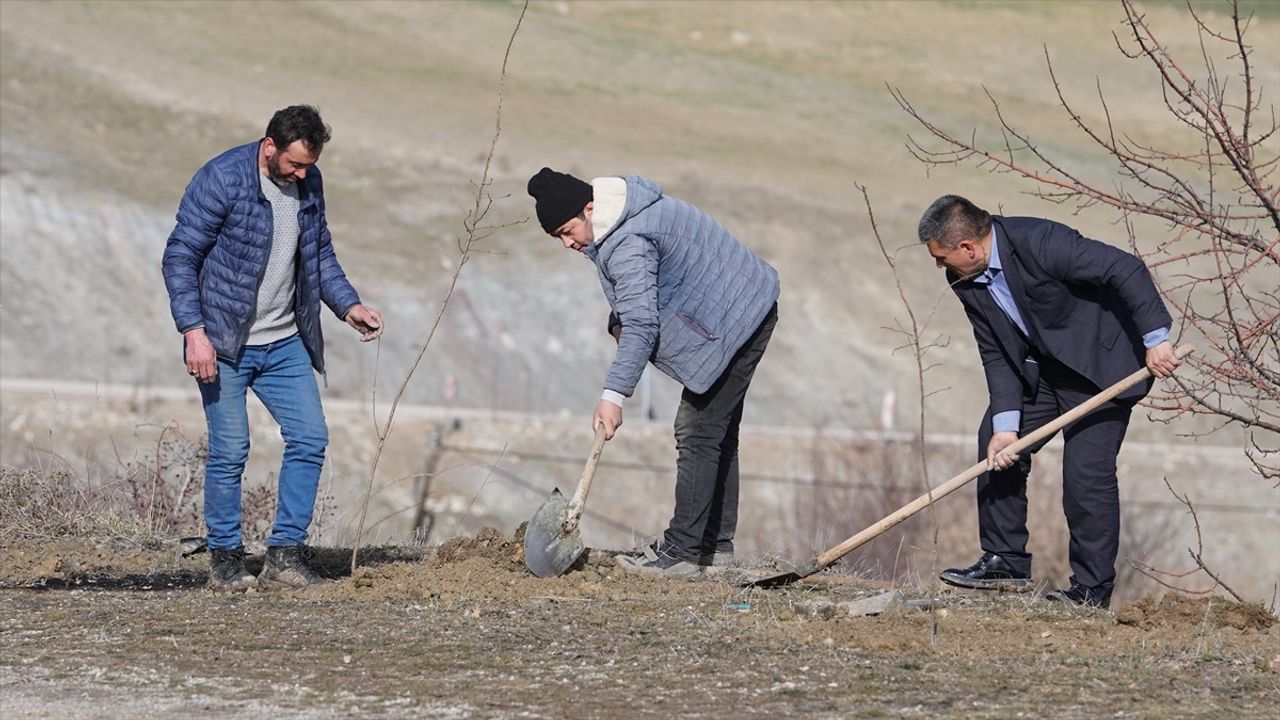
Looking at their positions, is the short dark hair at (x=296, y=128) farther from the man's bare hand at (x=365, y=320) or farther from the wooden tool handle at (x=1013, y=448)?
the wooden tool handle at (x=1013, y=448)

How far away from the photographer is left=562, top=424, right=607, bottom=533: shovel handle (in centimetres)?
608

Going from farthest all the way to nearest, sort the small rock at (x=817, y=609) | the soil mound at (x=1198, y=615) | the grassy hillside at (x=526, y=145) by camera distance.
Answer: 1. the grassy hillside at (x=526, y=145)
2. the small rock at (x=817, y=609)
3. the soil mound at (x=1198, y=615)

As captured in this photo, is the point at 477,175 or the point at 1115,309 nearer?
the point at 1115,309

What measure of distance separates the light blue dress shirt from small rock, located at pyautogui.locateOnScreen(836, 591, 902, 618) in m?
0.97

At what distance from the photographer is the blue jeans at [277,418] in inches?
245

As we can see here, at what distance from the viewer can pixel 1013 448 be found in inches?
252

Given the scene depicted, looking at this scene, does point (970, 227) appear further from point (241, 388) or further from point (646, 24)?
point (646, 24)

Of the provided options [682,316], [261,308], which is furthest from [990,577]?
[261,308]

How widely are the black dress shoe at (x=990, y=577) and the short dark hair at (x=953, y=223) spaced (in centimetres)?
141

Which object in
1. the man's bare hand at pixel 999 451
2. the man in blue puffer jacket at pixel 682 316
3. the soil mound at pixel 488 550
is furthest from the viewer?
the soil mound at pixel 488 550

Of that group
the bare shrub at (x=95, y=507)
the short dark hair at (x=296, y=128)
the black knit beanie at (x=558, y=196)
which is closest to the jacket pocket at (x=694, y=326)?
the black knit beanie at (x=558, y=196)

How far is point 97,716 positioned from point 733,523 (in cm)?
341

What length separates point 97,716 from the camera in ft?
13.7

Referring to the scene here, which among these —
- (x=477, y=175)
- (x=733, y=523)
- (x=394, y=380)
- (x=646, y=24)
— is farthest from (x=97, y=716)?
(x=646, y=24)
